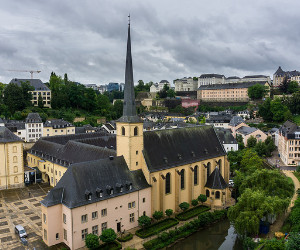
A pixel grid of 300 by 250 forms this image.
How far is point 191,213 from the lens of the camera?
1775 inches

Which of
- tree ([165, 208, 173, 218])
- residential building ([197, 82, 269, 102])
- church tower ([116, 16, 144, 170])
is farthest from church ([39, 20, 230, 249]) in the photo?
residential building ([197, 82, 269, 102])

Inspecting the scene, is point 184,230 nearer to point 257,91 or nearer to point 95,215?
point 95,215

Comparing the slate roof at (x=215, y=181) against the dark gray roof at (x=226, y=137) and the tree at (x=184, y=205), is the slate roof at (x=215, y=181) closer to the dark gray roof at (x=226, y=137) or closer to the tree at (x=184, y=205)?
the tree at (x=184, y=205)

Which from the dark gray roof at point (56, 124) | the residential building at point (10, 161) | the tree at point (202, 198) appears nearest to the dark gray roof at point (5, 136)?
the residential building at point (10, 161)

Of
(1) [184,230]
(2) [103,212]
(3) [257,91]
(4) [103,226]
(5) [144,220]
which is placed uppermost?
(3) [257,91]

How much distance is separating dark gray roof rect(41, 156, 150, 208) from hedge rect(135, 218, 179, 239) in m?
5.56

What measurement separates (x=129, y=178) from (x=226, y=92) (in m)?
146

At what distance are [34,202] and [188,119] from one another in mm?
101998

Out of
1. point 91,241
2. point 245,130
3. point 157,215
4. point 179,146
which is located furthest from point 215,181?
point 245,130

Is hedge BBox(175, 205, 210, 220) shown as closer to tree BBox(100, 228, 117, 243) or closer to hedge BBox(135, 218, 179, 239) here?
hedge BBox(135, 218, 179, 239)

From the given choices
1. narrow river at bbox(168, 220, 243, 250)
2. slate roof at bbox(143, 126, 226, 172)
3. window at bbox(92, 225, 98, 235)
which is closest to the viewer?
window at bbox(92, 225, 98, 235)

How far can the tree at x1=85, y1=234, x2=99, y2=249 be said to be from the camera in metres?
33.2

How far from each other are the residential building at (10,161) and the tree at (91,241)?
30.3 meters

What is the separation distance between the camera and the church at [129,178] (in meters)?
35.3
